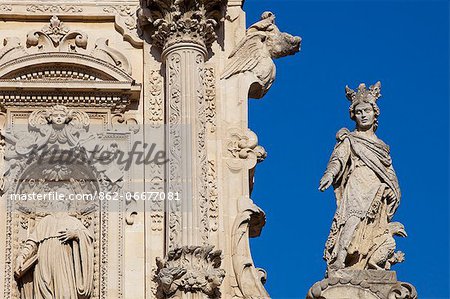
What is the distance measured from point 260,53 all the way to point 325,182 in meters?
2.15

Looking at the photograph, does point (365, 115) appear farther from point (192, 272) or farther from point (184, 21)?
point (192, 272)

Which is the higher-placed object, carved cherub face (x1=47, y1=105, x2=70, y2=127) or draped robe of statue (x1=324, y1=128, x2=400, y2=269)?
carved cherub face (x1=47, y1=105, x2=70, y2=127)

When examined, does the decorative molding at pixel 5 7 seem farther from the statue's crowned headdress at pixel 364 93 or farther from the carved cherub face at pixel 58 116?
the statue's crowned headdress at pixel 364 93

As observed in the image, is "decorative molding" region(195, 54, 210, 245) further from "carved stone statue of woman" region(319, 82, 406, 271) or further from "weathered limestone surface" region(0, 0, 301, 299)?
"carved stone statue of woman" region(319, 82, 406, 271)

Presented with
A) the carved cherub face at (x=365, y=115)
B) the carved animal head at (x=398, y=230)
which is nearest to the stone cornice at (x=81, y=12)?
the carved cherub face at (x=365, y=115)

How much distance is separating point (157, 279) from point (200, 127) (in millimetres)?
1939

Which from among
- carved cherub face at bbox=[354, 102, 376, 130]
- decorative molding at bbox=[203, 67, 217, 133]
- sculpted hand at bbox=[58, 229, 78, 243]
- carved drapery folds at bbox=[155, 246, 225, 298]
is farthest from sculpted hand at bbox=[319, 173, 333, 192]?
sculpted hand at bbox=[58, 229, 78, 243]

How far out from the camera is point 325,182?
20.5 metres

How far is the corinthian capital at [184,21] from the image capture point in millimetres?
21469

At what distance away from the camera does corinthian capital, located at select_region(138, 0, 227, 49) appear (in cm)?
2147

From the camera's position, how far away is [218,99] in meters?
21.6

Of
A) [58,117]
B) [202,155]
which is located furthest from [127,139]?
[202,155]

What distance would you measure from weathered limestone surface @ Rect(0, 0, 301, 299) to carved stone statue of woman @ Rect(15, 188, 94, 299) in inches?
0.6

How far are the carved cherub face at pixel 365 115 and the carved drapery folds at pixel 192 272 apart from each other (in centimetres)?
238
